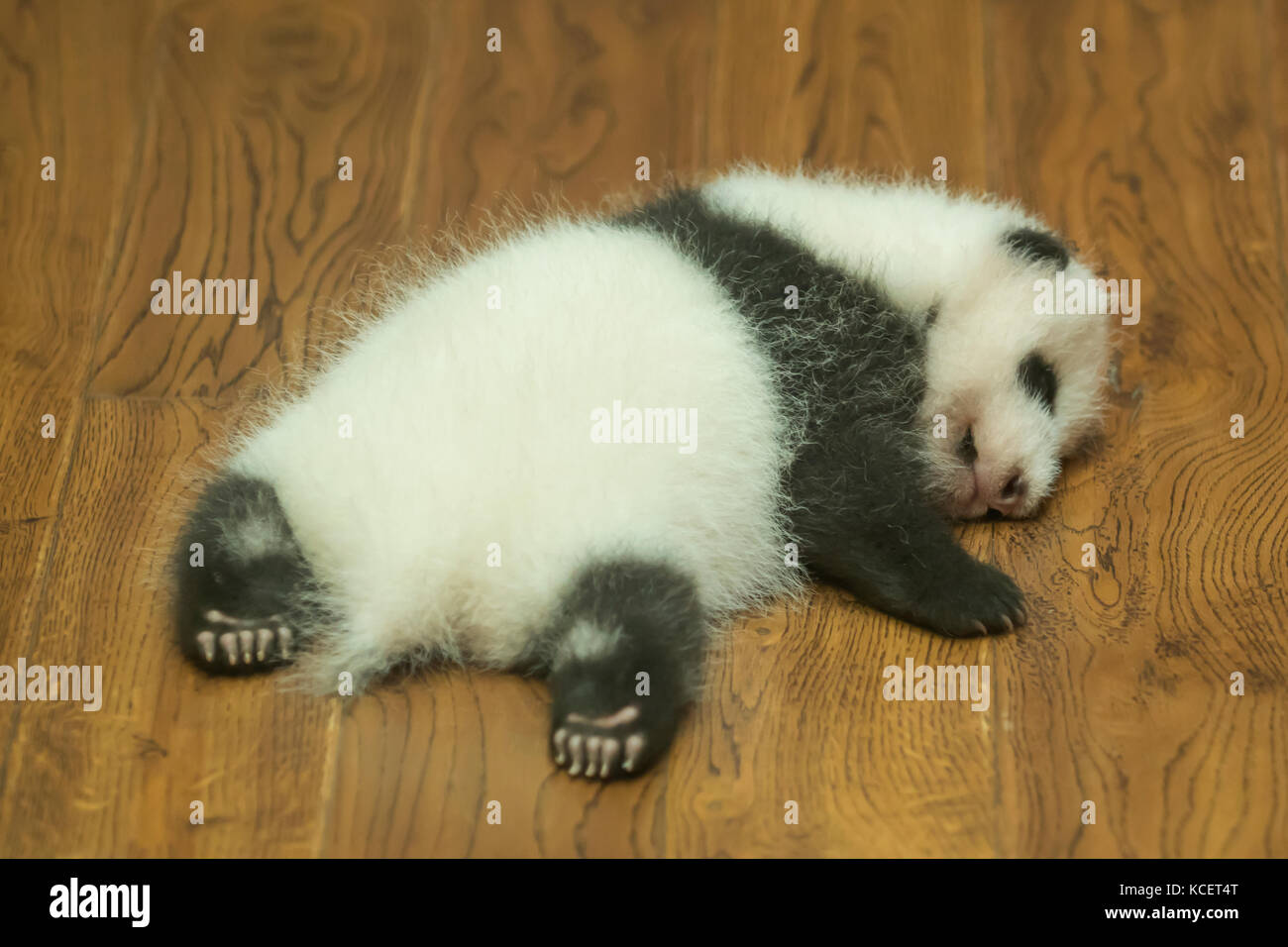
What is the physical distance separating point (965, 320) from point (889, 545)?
57cm

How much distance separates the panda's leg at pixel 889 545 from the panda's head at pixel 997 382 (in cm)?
23

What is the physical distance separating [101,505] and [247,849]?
1014 mm

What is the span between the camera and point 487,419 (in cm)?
282

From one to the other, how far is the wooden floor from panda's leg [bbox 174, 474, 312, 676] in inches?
3.8

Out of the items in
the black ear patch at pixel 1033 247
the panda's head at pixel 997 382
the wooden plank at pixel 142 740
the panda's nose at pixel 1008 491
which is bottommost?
the wooden plank at pixel 142 740

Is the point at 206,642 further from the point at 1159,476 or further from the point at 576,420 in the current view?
the point at 1159,476

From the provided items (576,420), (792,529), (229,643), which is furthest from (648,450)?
(229,643)

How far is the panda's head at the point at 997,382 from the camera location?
10.9 feet

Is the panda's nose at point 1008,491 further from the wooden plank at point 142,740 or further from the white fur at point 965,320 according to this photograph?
the wooden plank at point 142,740

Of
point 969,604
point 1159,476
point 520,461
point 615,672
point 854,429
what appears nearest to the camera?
point 615,672

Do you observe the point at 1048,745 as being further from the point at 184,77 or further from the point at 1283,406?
the point at 184,77

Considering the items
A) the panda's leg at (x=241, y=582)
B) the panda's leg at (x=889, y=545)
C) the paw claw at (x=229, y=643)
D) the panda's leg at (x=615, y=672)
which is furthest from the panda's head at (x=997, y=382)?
the paw claw at (x=229, y=643)

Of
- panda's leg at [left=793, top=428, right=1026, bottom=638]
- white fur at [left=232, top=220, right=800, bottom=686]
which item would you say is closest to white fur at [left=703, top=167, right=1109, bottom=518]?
panda's leg at [left=793, top=428, right=1026, bottom=638]

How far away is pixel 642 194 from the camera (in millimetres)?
4102
